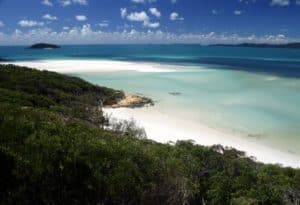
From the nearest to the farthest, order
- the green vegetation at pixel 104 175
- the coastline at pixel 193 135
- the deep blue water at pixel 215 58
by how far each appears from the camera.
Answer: the green vegetation at pixel 104 175, the coastline at pixel 193 135, the deep blue water at pixel 215 58

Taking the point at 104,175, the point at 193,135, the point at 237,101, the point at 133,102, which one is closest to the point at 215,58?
the point at 237,101

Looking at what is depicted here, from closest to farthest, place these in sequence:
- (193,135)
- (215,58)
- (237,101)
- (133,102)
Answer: (193,135)
(133,102)
(237,101)
(215,58)

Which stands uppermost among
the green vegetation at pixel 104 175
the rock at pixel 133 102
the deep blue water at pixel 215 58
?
the green vegetation at pixel 104 175

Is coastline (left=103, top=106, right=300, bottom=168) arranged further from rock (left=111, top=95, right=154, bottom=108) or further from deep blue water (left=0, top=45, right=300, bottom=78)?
deep blue water (left=0, top=45, right=300, bottom=78)

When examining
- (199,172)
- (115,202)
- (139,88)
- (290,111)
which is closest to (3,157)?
(115,202)

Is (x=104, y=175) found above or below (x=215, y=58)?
above

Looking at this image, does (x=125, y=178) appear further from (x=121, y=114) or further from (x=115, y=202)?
(x=121, y=114)

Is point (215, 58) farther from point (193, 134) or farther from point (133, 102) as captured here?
point (193, 134)

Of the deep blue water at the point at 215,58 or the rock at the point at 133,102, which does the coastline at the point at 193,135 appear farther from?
the deep blue water at the point at 215,58

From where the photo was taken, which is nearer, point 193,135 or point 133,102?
point 193,135

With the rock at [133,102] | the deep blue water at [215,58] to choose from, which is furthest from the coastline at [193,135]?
the deep blue water at [215,58]

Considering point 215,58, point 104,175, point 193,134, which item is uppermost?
point 104,175

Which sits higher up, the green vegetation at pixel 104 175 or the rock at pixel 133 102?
the green vegetation at pixel 104 175
